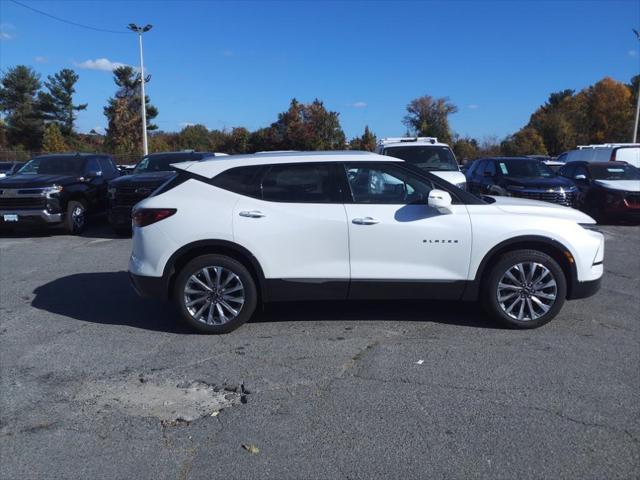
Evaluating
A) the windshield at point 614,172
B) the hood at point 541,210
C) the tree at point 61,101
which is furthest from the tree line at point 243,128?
the hood at point 541,210

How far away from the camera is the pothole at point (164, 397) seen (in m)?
3.71

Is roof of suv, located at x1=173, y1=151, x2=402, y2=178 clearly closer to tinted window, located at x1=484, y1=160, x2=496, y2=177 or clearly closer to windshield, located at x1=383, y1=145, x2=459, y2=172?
windshield, located at x1=383, y1=145, x2=459, y2=172

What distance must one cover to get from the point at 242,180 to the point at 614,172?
12.6 metres

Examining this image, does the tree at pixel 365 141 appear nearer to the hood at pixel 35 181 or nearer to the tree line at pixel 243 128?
the tree line at pixel 243 128

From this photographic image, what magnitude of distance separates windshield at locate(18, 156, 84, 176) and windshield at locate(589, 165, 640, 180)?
12.9 metres

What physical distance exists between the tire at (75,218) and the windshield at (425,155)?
6897 millimetres

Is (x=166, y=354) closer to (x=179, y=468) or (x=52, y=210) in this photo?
(x=179, y=468)

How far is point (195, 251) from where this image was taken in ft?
17.0

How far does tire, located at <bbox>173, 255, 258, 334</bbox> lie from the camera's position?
16.8 feet

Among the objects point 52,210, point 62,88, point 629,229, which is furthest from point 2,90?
point 629,229

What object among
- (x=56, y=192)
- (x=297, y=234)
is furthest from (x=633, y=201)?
(x=56, y=192)

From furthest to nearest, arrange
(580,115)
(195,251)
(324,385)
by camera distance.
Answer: (580,115), (195,251), (324,385)

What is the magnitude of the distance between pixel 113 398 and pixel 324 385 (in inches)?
60.5

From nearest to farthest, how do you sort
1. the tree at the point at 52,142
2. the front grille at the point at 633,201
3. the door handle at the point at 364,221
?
the door handle at the point at 364,221 < the front grille at the point at 633,201 < the tree at the point at 52,142
